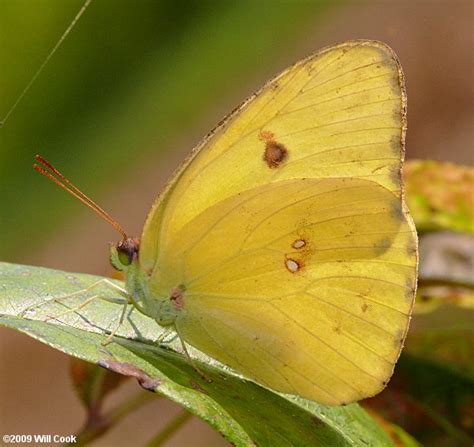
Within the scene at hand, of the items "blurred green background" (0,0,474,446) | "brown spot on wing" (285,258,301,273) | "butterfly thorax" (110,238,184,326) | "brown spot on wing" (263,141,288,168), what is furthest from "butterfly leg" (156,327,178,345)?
"blurred green background" (0,0,474,446)

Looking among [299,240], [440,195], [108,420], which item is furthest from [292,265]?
[440,195]

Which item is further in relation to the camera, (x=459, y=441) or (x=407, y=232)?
(x=459, y=441)

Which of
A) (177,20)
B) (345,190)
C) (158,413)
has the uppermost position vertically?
(177,20)

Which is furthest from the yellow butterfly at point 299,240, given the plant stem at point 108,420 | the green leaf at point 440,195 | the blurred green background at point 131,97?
the blurred green background at point 131,97

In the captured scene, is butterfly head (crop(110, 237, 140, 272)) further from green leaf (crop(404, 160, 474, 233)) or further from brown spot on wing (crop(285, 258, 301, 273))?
green leaf (crop(404, 160, 474, 233))

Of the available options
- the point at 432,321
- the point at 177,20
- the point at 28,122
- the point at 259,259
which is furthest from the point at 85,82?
the point at 259,259

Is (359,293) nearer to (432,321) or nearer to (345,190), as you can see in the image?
(345,190)

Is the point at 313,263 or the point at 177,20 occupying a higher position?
the point at 177,20

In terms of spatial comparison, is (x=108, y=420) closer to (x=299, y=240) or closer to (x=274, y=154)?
(x=299, y=240)
